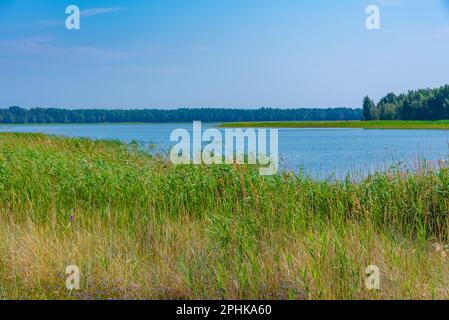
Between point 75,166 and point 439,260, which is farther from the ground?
point 75,166

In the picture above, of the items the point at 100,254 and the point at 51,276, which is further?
the point at 100,254

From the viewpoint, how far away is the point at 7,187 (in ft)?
26.5

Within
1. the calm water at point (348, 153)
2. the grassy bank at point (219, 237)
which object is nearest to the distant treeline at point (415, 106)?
the calm water at point (348, 153)

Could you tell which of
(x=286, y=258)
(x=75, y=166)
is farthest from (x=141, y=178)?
(x=286, y=258)

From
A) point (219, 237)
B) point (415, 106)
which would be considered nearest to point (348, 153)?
point (219, 237)

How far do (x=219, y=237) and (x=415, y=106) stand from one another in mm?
39484

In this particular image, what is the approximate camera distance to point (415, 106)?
4119 centimetres

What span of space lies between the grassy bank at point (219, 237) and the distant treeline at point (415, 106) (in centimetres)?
3392

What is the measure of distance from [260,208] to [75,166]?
164 inches

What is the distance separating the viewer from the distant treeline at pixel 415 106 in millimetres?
40688

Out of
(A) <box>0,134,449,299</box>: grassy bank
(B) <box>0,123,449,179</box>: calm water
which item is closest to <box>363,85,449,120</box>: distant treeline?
(B) <box>0,123,449,179</box>: calm water

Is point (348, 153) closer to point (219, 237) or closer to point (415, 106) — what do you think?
point (219, 237)

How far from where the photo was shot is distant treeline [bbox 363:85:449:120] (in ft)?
133
